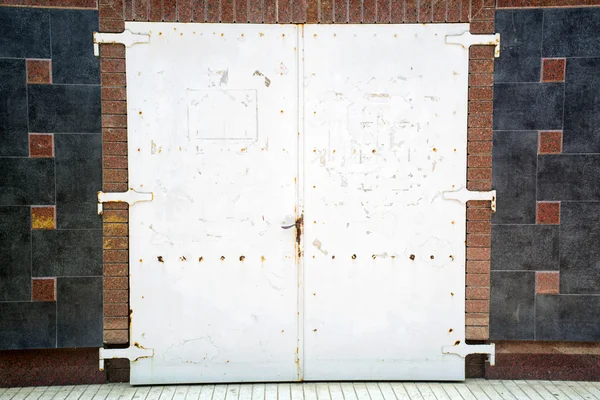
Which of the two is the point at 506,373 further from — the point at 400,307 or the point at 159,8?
the point at 159,8

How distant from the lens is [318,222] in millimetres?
3541

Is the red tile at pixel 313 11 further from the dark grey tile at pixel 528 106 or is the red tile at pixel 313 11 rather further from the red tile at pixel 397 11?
the dark grey tile at pixel 528 106

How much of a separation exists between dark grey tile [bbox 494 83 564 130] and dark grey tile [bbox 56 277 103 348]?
9.66 feet

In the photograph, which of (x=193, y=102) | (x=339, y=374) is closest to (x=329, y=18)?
(x=193, y=102)

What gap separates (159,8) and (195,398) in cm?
256

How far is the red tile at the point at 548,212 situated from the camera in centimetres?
356

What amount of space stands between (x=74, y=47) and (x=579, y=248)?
3.65 m

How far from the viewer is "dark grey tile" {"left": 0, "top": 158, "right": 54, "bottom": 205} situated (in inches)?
137

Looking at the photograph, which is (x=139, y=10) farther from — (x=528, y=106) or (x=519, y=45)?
(x=528, y=106)

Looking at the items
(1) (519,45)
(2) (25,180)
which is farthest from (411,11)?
(2) (25,180)

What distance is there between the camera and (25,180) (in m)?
3.47

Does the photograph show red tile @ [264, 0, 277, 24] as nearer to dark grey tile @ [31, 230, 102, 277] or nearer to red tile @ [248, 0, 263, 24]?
red tile @ [248, 0, 263, 24]

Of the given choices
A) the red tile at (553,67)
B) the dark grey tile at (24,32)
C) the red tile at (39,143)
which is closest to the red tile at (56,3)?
the dark grey tile at (24,32)

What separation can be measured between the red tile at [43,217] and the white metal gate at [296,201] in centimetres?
55
